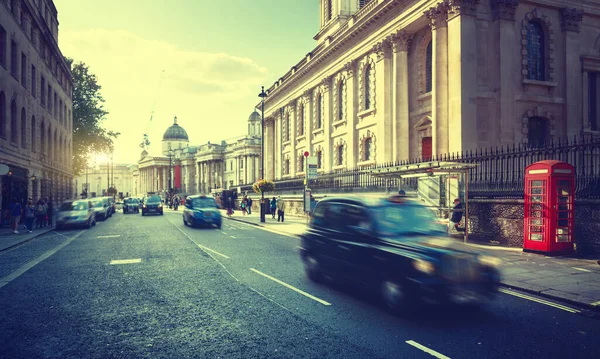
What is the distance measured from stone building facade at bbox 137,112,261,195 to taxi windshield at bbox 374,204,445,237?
238 feet

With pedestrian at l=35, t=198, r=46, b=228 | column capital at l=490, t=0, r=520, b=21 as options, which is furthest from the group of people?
column capital at l=490, t=0, r=520, b=21

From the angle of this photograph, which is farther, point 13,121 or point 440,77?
point 13,121

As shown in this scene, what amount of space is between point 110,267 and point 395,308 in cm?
728

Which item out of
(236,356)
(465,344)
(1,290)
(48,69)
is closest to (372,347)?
(465,344)

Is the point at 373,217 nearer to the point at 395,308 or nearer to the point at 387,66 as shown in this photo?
the point at 395,308

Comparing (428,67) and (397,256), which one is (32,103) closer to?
(428,67)

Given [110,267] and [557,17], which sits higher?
[557,17]

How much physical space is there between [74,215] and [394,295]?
21.4m

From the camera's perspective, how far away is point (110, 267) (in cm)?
1021

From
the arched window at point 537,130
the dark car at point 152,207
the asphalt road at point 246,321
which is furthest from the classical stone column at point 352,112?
the asphalt road at point 246,321

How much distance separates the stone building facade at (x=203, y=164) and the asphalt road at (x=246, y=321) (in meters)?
70.1

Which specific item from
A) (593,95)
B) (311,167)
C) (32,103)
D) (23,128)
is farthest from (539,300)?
(32,103)

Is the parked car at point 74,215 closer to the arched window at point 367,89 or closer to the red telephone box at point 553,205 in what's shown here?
the arched window at point 367,89

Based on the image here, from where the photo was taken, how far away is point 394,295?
6090mm
